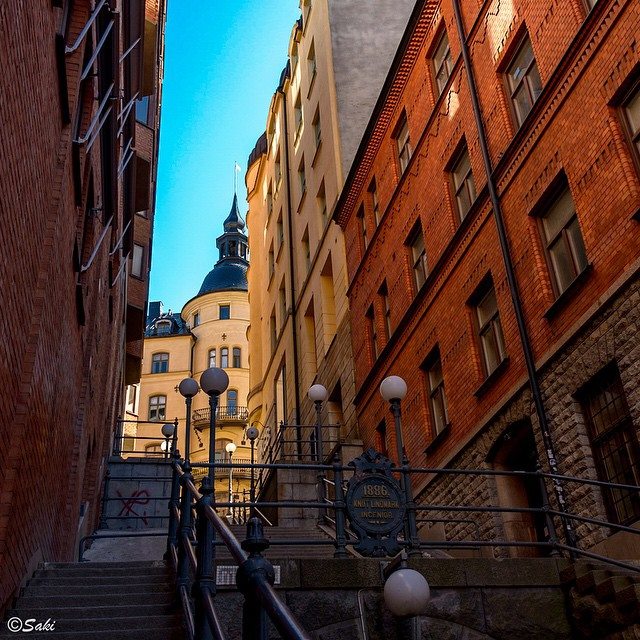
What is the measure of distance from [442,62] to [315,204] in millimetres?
11053

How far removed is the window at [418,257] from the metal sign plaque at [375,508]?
934cm

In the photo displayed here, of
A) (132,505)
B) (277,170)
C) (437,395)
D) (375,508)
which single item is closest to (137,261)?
(132,505)

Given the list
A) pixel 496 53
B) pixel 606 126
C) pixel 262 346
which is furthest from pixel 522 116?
pixel 262 346

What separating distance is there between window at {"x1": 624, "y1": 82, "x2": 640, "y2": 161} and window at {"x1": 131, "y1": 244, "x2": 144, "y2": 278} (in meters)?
17.9

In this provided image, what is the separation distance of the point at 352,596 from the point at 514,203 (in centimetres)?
801

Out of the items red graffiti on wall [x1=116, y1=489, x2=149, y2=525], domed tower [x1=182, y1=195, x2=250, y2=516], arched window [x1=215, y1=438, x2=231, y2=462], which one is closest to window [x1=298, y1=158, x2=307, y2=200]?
red graffiti on wall [x1=116, y1=489, x2=149, y2=525]

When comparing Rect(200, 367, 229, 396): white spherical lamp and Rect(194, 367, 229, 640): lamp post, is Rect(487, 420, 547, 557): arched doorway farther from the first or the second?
Rect(194, 367, 229, 640): lamp post

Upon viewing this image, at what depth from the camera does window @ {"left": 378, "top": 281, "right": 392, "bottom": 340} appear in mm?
19750

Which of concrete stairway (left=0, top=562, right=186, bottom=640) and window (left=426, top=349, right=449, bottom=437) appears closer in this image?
concrete stairway (left=0, top=562, right=186, bottom=640)

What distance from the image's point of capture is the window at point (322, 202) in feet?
90.3

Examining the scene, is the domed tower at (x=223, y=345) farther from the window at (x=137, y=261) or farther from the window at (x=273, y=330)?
the window at (x=137, y=261)

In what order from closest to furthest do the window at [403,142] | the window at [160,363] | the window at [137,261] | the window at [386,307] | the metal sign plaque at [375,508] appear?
1. the metal sign plaque at [375,508]
2. the window at [403,142]
3. the window at [386,307]
4. the window at [137,261]
5. the window at [160,363]

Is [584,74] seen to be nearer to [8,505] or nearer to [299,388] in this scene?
[8,505]

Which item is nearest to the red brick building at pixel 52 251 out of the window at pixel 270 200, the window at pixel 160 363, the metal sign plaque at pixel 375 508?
the metal sign plaque at pixel 375 508
